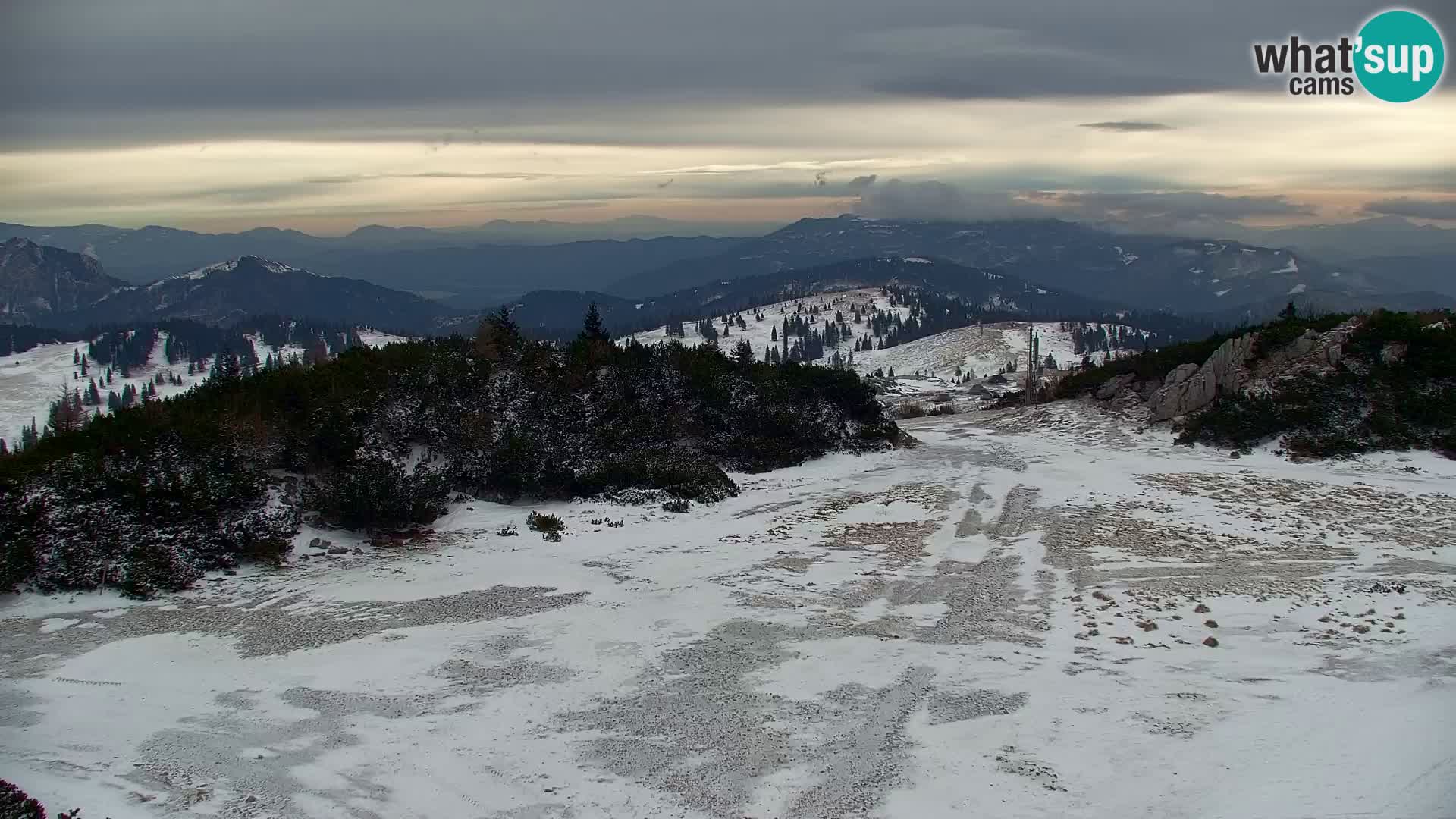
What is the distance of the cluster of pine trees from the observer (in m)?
17.0

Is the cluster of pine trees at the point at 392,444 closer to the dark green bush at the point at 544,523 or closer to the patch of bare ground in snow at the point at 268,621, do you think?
the patch of bare ground in snow at the point at 268,621


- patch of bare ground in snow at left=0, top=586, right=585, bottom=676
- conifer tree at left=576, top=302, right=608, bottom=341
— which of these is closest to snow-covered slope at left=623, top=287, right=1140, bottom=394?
conifer tree at left=576, top=302, right=608, bottom=341

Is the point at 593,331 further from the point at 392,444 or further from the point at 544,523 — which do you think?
the point at 544,523

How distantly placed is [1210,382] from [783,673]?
2481 centimetres

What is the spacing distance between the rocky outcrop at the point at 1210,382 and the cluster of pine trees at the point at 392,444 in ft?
32.7

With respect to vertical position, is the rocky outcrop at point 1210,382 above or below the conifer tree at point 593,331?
below

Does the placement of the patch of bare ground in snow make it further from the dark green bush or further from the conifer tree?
the conifer tree

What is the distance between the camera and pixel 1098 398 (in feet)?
119

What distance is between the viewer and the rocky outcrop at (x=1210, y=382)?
30812 millimetres

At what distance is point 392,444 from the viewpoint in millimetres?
22797

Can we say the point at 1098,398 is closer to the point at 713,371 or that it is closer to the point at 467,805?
the point at 713,371

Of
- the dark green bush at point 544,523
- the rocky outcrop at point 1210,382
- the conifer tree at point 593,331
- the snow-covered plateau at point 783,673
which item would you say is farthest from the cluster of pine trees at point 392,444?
the rocky outcrop at point 1210,382

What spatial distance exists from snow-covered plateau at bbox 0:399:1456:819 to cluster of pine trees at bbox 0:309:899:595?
3.96ft

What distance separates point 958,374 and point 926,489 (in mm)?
115420
